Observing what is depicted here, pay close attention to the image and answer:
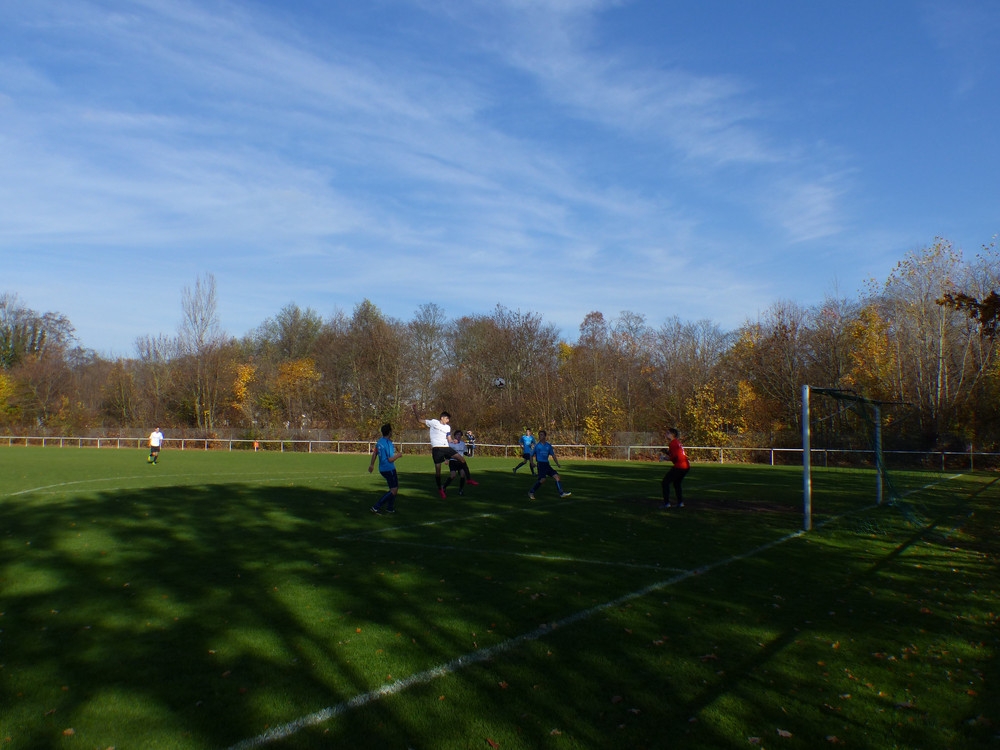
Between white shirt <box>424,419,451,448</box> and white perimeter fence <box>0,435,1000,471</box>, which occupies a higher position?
white shirt <box>424,419,451,448</box>

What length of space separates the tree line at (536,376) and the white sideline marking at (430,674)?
23.7 m

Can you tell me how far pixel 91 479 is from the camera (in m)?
22.8

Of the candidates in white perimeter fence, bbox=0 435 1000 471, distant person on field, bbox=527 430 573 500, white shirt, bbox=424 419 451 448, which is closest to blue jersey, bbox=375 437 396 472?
white shirt, bbox=424 419 451 448

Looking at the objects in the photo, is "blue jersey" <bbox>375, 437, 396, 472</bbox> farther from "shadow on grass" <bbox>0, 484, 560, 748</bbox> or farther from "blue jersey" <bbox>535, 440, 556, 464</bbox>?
"blue jersey" <bbox>535, 440, 556, 464</bbox>

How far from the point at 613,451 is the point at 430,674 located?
3934 centimetres

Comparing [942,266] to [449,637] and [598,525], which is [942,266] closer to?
[598,525]

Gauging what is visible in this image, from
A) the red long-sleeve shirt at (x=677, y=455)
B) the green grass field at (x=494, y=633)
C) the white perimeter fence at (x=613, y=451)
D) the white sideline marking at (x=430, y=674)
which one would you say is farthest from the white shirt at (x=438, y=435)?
the white perimeter fence at (x=613, y=451)

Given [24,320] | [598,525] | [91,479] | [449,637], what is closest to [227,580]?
[449,637]

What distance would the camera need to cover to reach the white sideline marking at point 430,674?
14.7ft

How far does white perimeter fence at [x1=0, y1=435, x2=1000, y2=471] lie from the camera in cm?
3428

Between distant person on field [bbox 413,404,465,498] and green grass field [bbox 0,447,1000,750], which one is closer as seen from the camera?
green grass field [bbox 0,447,1000,750]

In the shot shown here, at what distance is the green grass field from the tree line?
68.1 ft

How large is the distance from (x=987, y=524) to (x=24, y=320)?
3136 inches

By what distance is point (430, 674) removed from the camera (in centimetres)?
551
